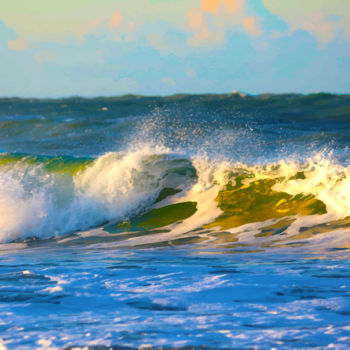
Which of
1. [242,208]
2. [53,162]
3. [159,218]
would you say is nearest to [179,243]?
[159,218]

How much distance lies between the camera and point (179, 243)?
744cm

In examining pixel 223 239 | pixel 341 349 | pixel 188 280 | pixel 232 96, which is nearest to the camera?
pixel 341 349

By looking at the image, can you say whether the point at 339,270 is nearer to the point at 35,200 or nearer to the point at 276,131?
the point at 35,200

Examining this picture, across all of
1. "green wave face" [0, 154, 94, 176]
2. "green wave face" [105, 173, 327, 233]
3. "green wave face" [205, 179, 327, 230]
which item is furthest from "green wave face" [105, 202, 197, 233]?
"green wave face" [0, 154, 94, 176]

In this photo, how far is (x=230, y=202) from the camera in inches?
352

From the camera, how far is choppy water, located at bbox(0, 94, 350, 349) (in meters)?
3.59

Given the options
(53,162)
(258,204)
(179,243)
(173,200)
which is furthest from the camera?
(53,162)

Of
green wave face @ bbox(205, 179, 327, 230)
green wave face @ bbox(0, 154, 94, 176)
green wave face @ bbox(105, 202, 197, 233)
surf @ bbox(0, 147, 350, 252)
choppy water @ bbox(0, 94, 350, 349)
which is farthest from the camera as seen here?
green wave face @ bbox(0, 154, 94, 176)

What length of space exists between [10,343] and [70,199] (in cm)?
620

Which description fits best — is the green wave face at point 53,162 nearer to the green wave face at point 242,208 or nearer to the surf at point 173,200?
the surf at point 173,200

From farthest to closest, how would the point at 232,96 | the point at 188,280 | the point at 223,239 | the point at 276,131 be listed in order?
the point at 232,96 → the point at 276,131 → the point at 223,239 → the point at 188,280

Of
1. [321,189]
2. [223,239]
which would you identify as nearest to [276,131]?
[321,189]

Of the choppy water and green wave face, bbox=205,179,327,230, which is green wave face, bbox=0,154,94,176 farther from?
green wave face, bbox=205,179,327,230

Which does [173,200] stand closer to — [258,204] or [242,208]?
[242,208]
